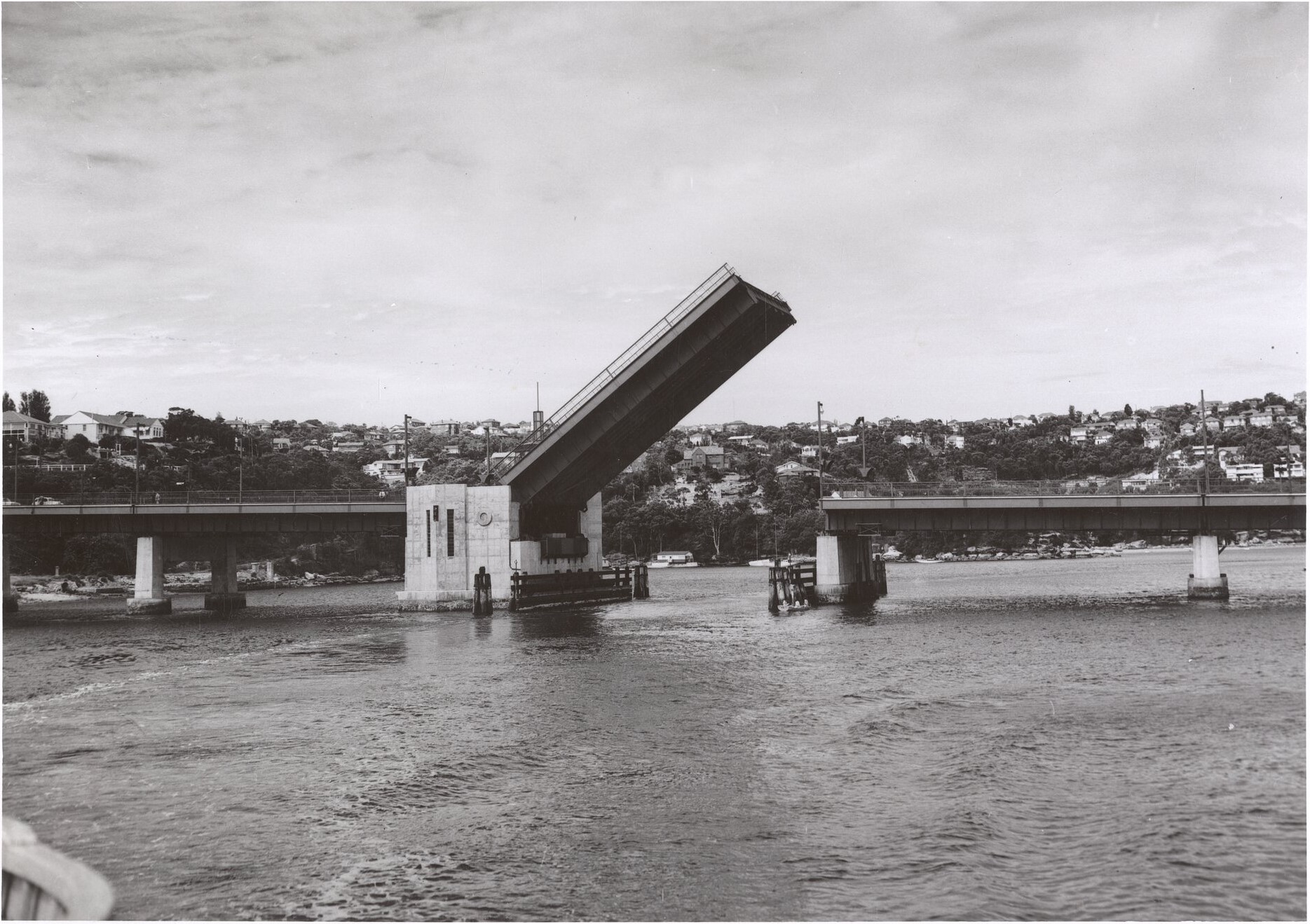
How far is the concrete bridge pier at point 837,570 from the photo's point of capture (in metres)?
39.9

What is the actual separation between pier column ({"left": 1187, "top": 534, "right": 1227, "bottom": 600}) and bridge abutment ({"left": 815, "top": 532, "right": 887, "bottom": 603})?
38.7 ft

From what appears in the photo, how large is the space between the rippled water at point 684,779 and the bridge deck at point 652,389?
25.4ft

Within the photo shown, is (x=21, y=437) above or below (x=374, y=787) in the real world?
above

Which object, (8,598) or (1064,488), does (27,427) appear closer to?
(8,598)

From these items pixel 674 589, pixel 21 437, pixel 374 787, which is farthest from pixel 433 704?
pixel 21 437

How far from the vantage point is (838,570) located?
132 feet

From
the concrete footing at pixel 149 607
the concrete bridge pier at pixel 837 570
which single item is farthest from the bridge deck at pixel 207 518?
the concrete bridge pier at pixel 837 570

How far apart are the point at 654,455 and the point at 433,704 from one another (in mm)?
105381

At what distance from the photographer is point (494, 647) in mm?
25328

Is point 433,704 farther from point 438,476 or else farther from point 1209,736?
point 438,476

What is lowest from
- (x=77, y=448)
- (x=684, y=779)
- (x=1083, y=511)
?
(x=684, y=779)

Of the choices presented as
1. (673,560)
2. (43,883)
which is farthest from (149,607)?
(673,560)

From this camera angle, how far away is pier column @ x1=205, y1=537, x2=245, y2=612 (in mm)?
45750

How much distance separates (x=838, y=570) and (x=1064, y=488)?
340 inches
